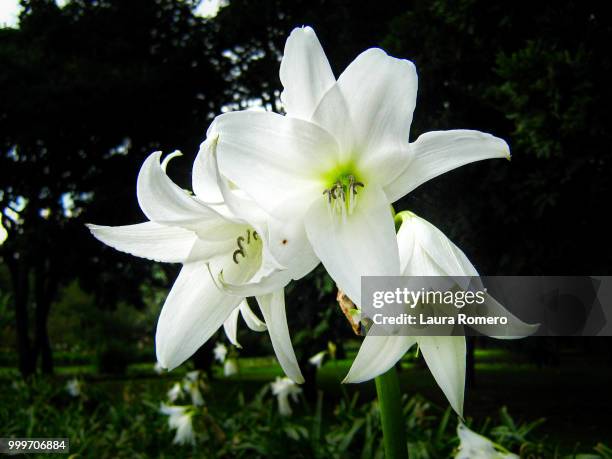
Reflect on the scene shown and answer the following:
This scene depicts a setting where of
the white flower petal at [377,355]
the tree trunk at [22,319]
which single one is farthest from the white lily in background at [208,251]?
the tree trunk at [22,319]

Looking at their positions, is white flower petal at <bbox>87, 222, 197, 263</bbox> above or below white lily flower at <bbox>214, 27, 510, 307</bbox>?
below

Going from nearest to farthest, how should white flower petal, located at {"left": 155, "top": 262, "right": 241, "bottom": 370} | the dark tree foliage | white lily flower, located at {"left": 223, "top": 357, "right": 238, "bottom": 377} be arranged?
white flower petal, located at {"left": 155, "top": 262, "right": 241, "bottom": 370}
white lily flower, located at {"left": 223, "top": 357, "right": 238, "bottom": 377}
the dark tree foliage

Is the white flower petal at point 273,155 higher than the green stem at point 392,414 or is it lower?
higher

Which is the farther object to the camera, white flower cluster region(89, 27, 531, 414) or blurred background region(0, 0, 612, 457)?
blurred background region(0, 0, 612, 457)

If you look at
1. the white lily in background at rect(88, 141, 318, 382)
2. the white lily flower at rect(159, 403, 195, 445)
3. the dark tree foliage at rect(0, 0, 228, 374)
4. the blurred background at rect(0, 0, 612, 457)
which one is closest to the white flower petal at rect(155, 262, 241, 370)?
the white lily in background at rect(88, 141, 318, 382)

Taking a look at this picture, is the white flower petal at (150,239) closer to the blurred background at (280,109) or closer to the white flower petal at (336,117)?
the white flower petal at (336,117)

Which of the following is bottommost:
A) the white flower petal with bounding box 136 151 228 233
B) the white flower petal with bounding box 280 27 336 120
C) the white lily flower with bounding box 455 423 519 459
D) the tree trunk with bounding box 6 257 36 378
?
the white lily flower with bounding box 455 423 519 459

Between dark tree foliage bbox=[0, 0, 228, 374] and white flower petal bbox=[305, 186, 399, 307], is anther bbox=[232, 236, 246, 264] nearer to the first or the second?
white flower petal bbox=[305, 186, 399, 307]

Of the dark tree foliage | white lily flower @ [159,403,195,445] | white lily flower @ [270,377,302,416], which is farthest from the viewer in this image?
the dark tree foliage
